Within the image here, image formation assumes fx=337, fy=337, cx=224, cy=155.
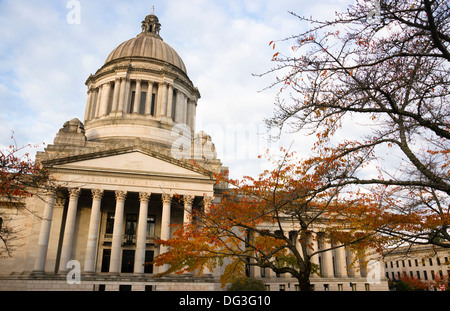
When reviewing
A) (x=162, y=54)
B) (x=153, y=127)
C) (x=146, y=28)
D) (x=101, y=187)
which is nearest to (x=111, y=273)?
(x=101, y=187)

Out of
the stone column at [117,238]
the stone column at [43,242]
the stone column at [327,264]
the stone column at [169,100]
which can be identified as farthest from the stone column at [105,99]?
the stone column at [327,264]

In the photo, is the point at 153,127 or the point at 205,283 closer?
the point at 205,283

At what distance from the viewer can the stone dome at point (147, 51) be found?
179 ft

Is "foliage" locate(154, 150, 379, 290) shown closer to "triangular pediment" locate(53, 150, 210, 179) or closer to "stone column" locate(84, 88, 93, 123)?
"triangular pediment" locate(53, 150, 210, 179)

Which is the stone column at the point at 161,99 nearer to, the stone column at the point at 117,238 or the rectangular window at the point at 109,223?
the rectangular window at the point at 109,223

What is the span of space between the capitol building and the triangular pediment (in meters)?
0.10

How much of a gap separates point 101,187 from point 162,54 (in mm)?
29976

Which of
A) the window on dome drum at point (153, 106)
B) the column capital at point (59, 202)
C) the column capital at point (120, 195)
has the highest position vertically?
the window on dome drum at point (153, 106)

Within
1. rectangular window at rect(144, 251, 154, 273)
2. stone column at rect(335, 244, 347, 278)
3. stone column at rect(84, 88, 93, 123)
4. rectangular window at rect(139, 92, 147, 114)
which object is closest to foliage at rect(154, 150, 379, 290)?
rectangular window at rect(144, 251, 154, 273)

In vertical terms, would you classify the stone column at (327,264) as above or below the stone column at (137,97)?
below

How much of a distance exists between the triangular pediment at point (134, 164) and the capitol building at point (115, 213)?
10 cm
